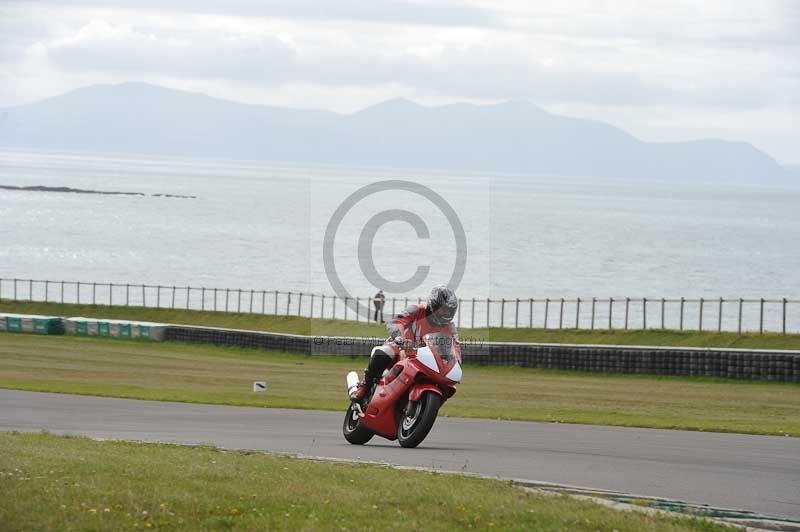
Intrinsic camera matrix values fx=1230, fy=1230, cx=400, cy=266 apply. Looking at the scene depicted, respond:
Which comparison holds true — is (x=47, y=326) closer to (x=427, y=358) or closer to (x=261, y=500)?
(x=427, y=358)

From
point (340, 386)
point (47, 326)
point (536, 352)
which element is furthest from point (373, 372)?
point (47, 326)

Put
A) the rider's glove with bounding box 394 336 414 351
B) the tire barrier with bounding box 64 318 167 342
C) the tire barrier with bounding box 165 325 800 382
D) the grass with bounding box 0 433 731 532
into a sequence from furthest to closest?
the tire barrier with bounding box 64 318 167 342, the tire barrier with bounding box 165 325 800 382, the rider's glove with bounding box 394 336 414 351, the grass with bounding box 0 433 731 532

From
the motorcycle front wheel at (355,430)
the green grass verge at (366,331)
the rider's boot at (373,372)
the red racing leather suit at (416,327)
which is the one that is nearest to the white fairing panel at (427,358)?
the red racing leather suit at (416,327)

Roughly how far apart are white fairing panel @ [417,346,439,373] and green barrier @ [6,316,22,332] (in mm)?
38085

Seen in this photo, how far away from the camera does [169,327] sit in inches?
1874

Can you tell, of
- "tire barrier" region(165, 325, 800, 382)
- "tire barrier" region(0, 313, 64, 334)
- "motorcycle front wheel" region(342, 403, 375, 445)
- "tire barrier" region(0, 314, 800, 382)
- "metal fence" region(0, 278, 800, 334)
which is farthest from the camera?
"metal fence" region(0, 278, 800, 334)

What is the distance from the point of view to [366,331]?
50375mm

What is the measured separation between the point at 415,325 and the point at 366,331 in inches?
1411

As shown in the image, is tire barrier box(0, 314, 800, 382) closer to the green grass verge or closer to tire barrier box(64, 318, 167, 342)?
tire barrier box(64, 318, 167, 342)

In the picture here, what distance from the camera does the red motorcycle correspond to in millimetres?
14273

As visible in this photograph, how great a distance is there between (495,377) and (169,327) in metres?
17.0

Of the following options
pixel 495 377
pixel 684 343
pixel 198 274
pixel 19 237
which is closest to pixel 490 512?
pixel 495 377

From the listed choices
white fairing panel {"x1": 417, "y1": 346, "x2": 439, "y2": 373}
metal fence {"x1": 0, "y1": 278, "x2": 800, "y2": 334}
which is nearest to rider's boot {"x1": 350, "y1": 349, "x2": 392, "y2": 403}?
white fairing panel {"x1": 417, "y1": 346, "x2": 439, "y2": 373}

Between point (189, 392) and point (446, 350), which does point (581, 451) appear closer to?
point (446, 350)
